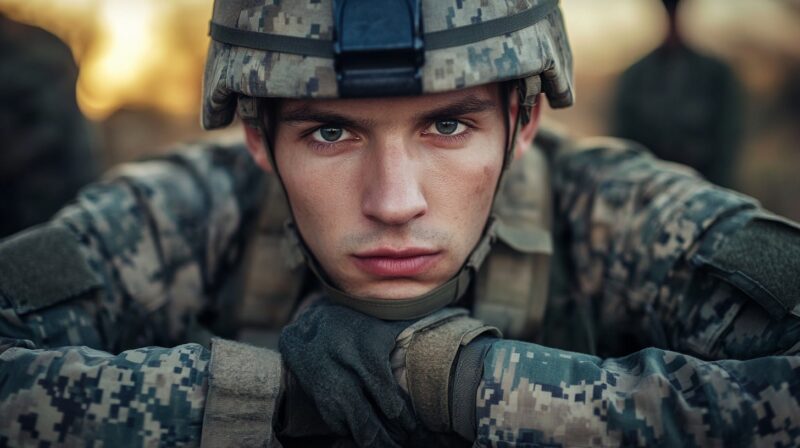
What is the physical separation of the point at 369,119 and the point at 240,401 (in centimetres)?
73

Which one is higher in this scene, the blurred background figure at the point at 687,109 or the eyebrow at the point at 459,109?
the eyebrow at the point at 459,109

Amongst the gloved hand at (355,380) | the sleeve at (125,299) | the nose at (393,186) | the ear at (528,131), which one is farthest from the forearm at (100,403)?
the ear at (528,131)

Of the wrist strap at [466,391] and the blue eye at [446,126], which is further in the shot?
the blue eye at [446,126]

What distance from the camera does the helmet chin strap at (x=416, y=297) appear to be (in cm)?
177

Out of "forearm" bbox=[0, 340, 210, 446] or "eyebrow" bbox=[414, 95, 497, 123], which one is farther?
"eyebrow" bbox=[414, 95, 497, 123]

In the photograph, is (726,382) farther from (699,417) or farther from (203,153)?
(203,153)

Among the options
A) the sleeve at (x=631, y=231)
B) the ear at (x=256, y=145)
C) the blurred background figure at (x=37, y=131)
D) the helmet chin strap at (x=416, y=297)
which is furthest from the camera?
the blurred background figure at (x=37, y=131)

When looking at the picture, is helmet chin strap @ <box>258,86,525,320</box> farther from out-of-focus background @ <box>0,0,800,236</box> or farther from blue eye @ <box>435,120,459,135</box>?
out-of-focus background @ <box>0,0,800,236</box>

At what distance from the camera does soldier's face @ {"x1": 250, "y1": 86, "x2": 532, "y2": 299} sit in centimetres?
164

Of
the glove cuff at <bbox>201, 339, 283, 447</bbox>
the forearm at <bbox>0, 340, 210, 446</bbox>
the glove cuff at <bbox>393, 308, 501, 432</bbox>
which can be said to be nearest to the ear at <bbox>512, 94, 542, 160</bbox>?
the glove cuff at <bbox>393, 308, 501, 432</bbox>

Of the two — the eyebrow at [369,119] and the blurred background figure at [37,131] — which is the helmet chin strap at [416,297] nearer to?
the eyebrow at [369,119]

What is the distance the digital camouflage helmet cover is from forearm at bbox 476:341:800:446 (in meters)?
0.39

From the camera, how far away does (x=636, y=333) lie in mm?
2166

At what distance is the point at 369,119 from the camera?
1644 millimetres
